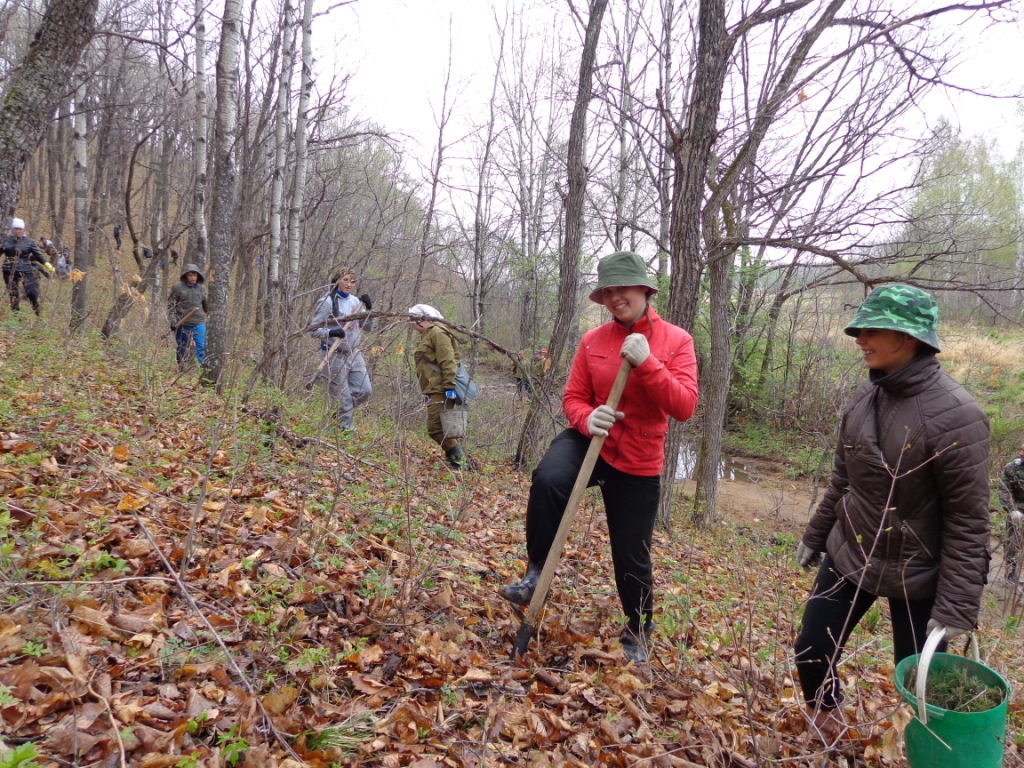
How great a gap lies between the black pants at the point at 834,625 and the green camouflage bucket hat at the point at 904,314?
1052 mm

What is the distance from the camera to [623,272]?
2955mm

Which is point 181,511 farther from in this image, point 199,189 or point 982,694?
point 199,189

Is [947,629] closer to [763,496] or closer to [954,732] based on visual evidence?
[954,732]

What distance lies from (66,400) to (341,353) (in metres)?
2.31

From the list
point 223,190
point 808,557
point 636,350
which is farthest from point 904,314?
point 223,190

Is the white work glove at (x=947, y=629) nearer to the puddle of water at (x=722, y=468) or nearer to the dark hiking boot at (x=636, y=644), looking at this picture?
the dark hiking boot at (x=636, y=644)

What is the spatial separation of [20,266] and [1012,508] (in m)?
15.2

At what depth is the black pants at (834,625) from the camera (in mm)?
2484

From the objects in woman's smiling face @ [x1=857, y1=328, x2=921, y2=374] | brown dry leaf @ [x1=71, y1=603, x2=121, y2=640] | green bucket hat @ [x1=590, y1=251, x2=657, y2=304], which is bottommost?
brown dry leaf @ [x1=71, y1=603, x2=121, y2=640]

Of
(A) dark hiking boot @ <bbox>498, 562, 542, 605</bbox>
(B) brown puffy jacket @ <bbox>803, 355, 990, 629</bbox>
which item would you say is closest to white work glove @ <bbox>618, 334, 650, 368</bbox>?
(B) brown puffy jacket @ <bbox>803, 355, 990, 629</bbox>

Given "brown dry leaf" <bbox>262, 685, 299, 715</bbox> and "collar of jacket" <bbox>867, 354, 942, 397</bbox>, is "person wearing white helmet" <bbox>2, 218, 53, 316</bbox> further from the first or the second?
"collar of jacket" <bbox>867, 354, 942, 397</bbox>

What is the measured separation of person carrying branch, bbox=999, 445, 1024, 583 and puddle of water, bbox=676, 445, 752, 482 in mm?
5711

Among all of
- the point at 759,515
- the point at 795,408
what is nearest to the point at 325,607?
the point at 759,515

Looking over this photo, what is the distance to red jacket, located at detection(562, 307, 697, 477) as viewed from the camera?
289cm
